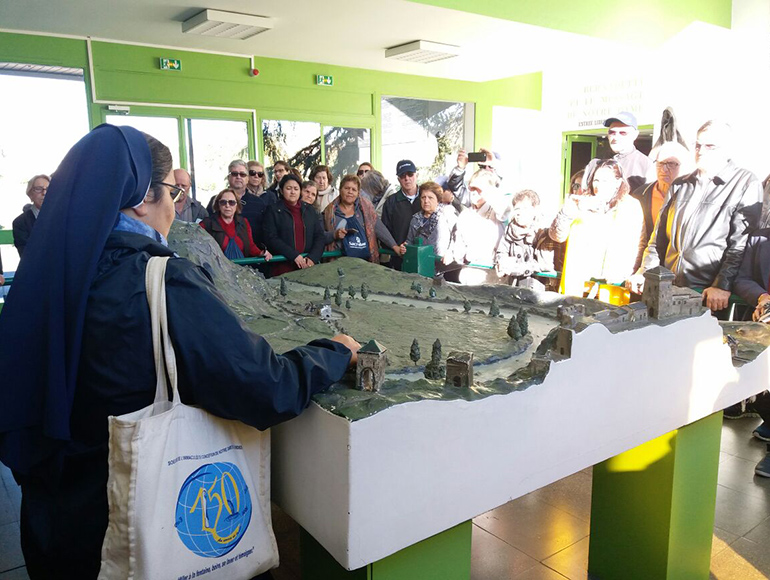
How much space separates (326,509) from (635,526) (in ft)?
5.94

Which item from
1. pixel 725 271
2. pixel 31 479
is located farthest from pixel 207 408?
pixel 725 271

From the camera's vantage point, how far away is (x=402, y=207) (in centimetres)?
680

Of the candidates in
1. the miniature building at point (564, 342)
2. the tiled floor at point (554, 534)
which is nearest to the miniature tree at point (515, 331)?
the miniature building at point (564, 342)

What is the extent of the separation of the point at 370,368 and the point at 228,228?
4.02 meters

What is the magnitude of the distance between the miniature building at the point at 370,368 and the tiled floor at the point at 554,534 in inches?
69.7

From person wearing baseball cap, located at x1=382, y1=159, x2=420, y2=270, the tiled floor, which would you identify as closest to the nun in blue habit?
the tiled floor

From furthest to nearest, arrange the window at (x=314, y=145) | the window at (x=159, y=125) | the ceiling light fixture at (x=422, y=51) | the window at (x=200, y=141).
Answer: the window at (x=314, y=145), the window at (x=200, y=141), the window at (x=159, y=125), the ceiling light fixture at (x=422, y=51)

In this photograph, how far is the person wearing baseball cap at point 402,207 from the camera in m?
6.76

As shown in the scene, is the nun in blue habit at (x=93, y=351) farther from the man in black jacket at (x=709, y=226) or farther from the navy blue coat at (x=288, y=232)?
the man in black jacket at (x=709, y=226)

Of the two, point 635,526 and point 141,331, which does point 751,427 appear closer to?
point 635,526

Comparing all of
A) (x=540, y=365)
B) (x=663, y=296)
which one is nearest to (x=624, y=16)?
(x=663, y=296)

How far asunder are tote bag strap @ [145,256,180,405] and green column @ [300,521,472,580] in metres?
0.83

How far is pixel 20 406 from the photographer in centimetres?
167

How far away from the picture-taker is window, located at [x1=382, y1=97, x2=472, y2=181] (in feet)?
37.0
